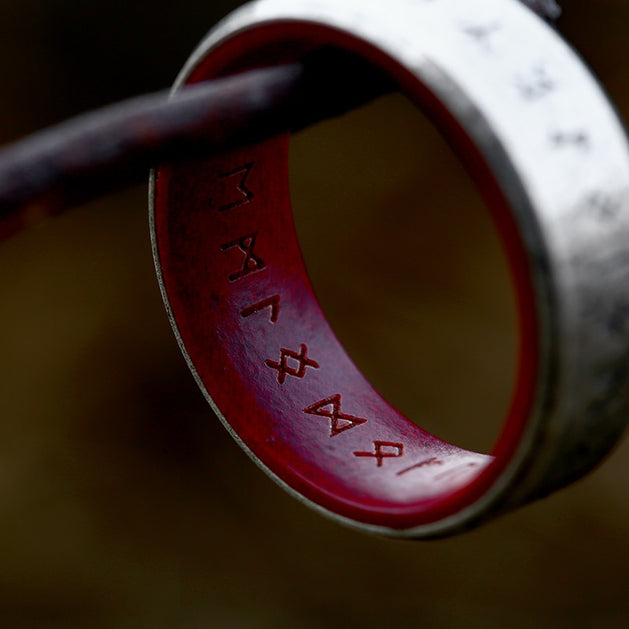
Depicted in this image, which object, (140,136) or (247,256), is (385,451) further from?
(140,136)

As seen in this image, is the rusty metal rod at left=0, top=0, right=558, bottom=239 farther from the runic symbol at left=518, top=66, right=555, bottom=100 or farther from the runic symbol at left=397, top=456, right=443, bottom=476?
the runic symbol at left=397, top=456, right=443, bottom=476

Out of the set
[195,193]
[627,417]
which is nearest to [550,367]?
[627,417]

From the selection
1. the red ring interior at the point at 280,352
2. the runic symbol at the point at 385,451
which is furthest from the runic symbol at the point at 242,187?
the runic symbol at the point at 385,451

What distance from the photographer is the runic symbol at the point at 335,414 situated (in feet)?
1.46

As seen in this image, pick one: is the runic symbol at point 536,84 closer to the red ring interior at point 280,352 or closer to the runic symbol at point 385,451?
the red ring interior at point 280,352

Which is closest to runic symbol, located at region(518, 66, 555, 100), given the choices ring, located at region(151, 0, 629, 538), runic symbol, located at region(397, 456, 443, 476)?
ring, located at region(151, 0, 629, 538)

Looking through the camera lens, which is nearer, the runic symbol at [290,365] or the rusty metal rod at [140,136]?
the rusty metal rod at [140,136]

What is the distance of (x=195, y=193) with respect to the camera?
0.41 metres

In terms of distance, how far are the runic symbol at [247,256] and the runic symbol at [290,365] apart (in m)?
0.04

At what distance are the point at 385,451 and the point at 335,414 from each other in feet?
0.10

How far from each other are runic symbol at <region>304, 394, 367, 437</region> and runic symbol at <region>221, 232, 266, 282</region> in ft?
0.22

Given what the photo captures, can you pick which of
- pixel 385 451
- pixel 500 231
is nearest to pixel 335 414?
pixel 385 451

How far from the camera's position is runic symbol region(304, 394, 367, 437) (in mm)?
446

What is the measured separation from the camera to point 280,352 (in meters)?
0.47
